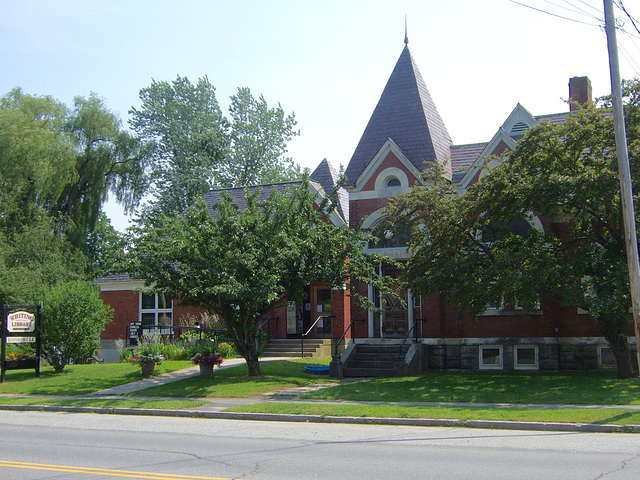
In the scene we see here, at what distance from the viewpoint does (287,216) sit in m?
20.0

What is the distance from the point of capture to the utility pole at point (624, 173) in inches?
507

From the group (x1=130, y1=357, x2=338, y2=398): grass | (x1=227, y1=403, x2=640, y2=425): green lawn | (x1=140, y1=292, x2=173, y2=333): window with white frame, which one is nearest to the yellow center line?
(x1=227, y1=403, x2=640, y2=425): green lawn

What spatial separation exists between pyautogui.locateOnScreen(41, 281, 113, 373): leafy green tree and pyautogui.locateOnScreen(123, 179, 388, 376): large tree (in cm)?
513

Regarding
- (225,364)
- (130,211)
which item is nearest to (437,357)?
(225,364)

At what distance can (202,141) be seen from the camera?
46438 mm

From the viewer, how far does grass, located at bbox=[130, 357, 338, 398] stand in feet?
59.7

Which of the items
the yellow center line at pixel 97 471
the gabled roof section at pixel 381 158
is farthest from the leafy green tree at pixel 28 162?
the yellow center line at pixel 97 471

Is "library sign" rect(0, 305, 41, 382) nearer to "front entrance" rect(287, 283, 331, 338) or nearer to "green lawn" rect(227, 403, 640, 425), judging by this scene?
"front entrance" rect(287, 283, 331, 338)

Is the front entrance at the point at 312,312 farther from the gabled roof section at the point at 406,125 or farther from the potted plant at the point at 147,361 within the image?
the potted plant at the point at 147,361

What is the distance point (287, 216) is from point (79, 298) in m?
8.93

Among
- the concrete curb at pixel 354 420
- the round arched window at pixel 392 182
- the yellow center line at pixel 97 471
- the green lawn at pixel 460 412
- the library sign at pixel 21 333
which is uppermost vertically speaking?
the round arched window at pixel 392 182

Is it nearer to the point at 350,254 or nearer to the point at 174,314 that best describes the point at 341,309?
the point at 350,254

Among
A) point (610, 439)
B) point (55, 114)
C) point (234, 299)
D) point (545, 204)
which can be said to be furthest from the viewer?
point (55, 114)

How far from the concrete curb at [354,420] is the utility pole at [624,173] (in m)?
2.20
